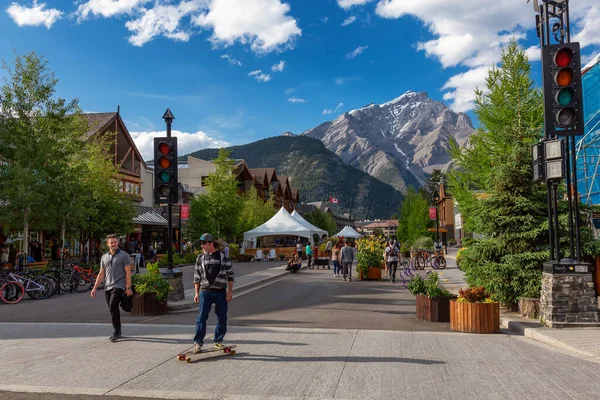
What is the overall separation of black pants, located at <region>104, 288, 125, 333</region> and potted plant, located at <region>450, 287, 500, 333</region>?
5.84 meters

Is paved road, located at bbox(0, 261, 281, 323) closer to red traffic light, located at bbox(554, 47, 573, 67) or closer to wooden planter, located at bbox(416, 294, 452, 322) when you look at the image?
wooden planter, located at bbox(416, 294, 452, 322)

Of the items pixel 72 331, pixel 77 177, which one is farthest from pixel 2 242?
pixel 72 331

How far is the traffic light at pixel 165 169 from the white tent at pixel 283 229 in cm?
2451

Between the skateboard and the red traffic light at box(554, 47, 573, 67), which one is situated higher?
the red traffic light at box(554, 47, 573, 67)

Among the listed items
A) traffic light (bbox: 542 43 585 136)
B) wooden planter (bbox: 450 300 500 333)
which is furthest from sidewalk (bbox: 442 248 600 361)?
traffic light (bbox: 542 43 585 136)

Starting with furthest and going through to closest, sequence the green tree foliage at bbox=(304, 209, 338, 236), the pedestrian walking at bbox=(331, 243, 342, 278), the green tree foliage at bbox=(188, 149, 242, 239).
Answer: the green tree foliage at bbox=(304, 209, 338, 236) < the green tree foliage at bbox=(188, 149, 242, 239) < the pedestrian walking at bbox=(331, 243, 342, 278)

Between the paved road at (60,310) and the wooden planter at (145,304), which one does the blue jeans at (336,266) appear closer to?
the paved road at (60,310)

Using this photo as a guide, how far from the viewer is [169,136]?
12.4 meters

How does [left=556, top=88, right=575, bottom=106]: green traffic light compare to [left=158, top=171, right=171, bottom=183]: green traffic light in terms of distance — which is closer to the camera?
[left=556, top=88, right=575, bottom=106]: green traffic light

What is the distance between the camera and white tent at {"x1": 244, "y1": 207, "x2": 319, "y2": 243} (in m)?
36.3

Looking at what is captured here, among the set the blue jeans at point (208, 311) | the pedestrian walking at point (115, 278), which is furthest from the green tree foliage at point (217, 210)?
the blue jeans at point (208, 311)

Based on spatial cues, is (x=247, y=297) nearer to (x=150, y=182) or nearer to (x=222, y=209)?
(x=222, y=209)

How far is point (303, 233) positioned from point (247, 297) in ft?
68.5

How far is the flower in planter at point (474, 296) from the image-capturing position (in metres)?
9.16
